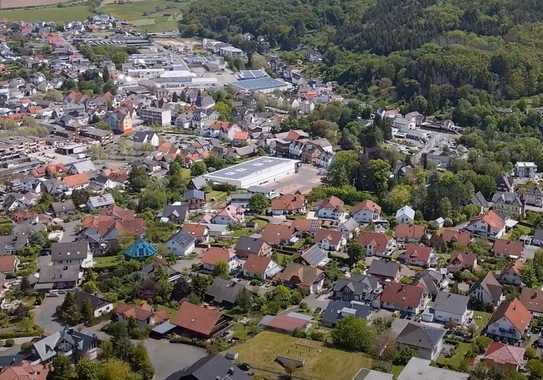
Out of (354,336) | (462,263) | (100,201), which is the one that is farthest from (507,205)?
(100,201)

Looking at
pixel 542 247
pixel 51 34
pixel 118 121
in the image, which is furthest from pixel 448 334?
pixel 51 34

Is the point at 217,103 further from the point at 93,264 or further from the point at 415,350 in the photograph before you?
the point at 415,350

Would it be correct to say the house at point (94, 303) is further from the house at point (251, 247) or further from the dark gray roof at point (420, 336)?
the dark gray roof at point (420, 336)

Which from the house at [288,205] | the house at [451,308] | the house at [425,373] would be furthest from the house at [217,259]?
the house at [425,373]

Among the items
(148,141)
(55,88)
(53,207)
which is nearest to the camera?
(53,207)

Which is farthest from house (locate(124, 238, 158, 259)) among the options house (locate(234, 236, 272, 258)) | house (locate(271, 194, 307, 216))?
house (locate(271, 194, 307, 216))

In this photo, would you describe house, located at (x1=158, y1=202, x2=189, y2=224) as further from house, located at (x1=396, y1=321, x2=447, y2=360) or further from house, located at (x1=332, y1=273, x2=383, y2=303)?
house, located at (x1=396, y1=321, x2=447, y2=360)
